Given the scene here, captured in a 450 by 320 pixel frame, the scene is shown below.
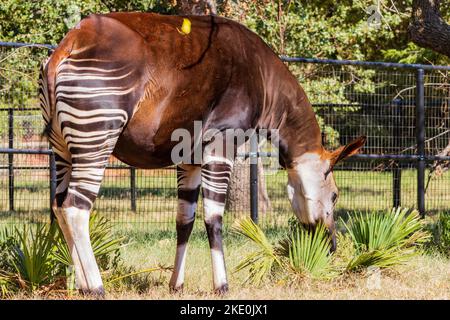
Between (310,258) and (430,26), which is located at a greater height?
(430,26)

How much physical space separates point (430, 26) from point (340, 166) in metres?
3.81

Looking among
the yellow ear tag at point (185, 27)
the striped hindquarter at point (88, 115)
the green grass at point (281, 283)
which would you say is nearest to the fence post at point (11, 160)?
the green grass at point (281, 283)

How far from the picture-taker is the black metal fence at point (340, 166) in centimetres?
980

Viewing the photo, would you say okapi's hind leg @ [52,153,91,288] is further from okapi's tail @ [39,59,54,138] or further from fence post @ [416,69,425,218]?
fence post @ [416,69,425,218]

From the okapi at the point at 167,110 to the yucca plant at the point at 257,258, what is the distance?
0.38 m

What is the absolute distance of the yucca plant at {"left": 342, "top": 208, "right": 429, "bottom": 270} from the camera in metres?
6.63

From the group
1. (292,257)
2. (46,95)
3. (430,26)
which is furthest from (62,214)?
(430,26)

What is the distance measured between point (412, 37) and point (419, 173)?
201 cm

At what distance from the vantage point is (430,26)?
859 centimetres

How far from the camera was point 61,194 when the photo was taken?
6.12m

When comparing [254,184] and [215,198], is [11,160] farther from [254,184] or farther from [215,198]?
[215,198]

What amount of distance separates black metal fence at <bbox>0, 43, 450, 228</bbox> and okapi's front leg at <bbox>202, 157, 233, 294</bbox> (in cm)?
310

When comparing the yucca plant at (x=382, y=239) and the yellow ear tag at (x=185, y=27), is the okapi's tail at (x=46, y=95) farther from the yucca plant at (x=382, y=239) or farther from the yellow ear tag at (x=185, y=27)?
the yucca plant at (x=382, y=239)

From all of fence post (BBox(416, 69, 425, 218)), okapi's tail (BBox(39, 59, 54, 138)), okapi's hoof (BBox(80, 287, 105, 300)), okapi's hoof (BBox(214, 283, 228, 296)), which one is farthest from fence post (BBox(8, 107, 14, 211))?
fence post (BBox(416, 69, 425, 218))
